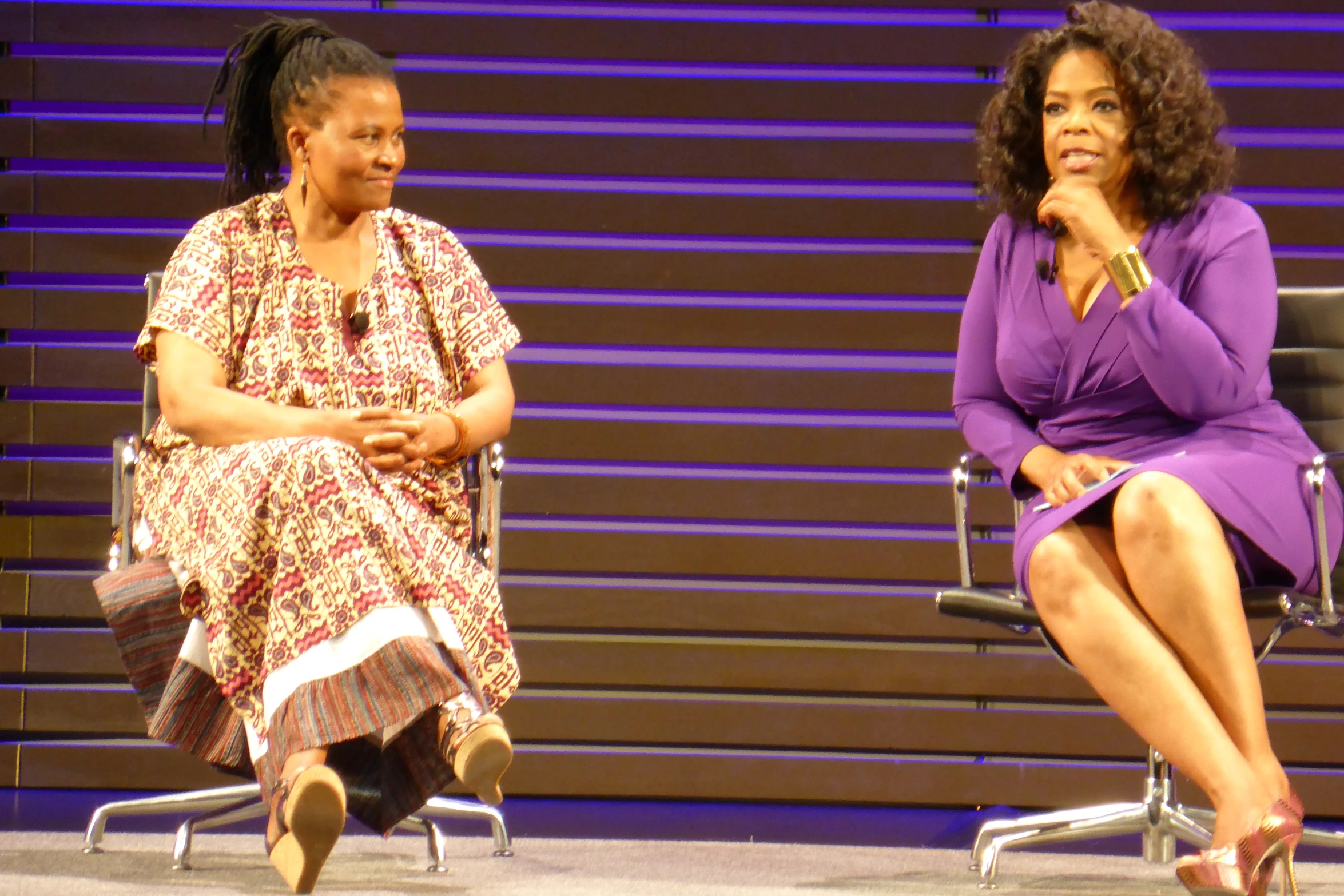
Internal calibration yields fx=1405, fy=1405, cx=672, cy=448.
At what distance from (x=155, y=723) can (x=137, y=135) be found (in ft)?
6.60

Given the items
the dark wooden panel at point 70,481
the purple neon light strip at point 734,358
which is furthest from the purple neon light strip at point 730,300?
the dark wooden panel at point 70,481

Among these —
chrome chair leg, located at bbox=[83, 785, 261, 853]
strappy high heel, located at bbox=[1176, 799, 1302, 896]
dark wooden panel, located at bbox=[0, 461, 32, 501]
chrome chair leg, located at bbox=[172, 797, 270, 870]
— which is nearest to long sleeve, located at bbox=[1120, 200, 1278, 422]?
strappy high heel, located at bbox=[1176, 799, 1302, 896]

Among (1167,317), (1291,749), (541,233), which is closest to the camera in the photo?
(1167,317)

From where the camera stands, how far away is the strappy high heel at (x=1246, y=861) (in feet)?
6.25

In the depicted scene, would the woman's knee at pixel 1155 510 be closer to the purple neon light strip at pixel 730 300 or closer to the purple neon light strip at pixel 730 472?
the purple neon light strip at pixel 730 472

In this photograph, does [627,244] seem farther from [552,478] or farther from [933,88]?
[933,88]

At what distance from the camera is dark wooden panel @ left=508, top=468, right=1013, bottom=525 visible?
3732 millimetres

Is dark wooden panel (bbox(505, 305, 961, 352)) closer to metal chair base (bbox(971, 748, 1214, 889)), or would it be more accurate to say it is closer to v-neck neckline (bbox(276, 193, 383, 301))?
v-neck neckline (bbox(276, 193, 383, 301))

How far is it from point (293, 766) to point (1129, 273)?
1.53m

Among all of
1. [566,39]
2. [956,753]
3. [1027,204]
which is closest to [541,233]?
[566,39]

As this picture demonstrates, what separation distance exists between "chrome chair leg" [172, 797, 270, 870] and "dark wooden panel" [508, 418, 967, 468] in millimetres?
1283

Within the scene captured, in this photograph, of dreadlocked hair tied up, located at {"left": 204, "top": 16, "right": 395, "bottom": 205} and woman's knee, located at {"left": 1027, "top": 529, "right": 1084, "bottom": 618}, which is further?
dreadlocked hair tied up, located at {"left": 204, "top": 16, "right": 395, "bottom": 205}

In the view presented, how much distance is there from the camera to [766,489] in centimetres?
375

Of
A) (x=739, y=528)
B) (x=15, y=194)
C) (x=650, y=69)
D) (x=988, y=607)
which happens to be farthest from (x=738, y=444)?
(x=15, y=194)
